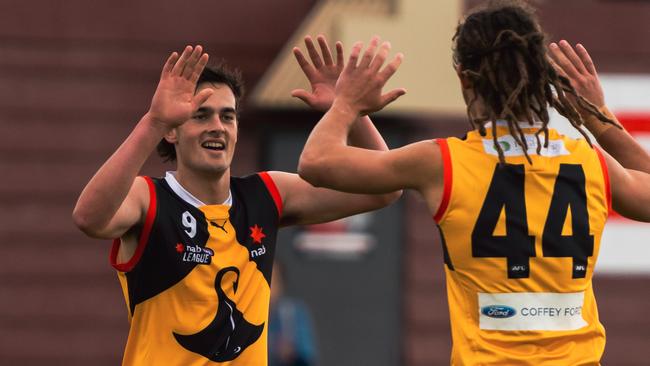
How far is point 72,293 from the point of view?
1210 cm

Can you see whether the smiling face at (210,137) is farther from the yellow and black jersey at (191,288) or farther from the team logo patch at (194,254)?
the team logo patch at (194,254)

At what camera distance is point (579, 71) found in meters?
4.51

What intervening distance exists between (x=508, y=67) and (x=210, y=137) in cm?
159

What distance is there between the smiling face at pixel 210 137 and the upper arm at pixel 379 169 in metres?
1.13

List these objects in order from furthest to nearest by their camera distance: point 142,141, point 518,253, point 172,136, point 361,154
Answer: point 172,136 < point 142,141 < point 361,154 < point 518,253

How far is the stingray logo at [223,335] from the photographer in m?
4.91

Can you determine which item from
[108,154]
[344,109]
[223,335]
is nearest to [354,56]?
[344,109]

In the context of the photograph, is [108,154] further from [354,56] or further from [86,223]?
[354,56]

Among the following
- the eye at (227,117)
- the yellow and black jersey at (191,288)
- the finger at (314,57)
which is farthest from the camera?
the eye at (227,117)

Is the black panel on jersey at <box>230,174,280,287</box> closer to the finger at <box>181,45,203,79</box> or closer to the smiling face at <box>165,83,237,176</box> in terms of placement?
the smiling face at <box>165,83,237,176</box>

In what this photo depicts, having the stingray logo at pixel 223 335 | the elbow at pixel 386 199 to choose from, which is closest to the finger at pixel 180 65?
the stingray logo at pixel 223 335

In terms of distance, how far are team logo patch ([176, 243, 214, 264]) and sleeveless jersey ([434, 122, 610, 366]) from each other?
1.31m

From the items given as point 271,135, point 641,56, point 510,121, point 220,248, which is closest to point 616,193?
point 510,121

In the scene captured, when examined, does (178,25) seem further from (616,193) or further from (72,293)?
(616,193)
